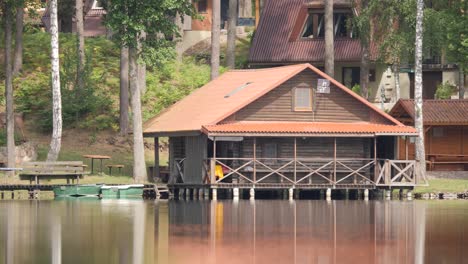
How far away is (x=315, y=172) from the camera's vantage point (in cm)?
6744

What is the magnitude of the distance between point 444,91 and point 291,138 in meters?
21.6

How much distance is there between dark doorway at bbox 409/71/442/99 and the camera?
93438 mm

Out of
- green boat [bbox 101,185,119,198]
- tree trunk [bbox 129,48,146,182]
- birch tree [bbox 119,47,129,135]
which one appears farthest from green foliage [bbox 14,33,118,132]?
green boat [bbox 101,185,119,198]

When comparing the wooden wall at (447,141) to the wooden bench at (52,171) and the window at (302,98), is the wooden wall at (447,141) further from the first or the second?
the wooden bench at (52,171)

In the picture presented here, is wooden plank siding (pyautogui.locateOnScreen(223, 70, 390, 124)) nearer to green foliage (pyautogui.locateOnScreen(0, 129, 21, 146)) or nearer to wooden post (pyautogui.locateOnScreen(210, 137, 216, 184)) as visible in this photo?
wooden post (pyautogui.locateOnScreen(210, 137, 216, 184))

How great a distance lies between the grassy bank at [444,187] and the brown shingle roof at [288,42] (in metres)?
20.3

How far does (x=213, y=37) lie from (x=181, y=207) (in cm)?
2421

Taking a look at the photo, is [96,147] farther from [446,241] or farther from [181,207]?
[446,241]

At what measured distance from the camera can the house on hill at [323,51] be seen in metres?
91.9

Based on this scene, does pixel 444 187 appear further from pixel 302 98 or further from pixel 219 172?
pixel 219 172

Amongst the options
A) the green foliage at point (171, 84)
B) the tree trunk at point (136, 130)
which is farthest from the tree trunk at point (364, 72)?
the tree trunk at point (136, 130)

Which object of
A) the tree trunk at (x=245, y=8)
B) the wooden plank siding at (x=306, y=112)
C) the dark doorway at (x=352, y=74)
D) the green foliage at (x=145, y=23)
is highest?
the tree trunk at (x=245, y=8)

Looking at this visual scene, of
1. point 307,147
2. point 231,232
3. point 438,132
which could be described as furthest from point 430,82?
point 231,232

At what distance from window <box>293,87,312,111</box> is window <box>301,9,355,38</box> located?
2273cm
